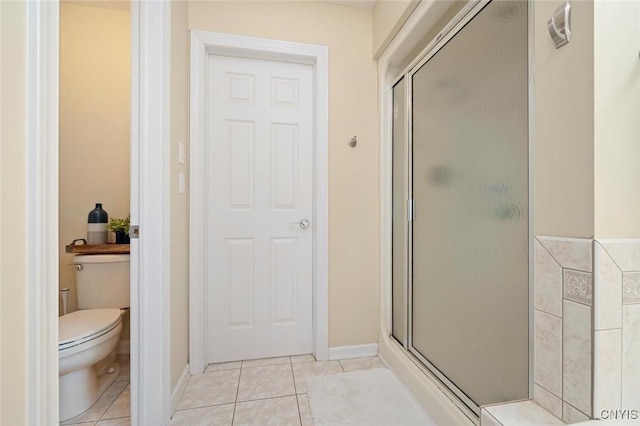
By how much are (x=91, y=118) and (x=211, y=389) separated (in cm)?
200

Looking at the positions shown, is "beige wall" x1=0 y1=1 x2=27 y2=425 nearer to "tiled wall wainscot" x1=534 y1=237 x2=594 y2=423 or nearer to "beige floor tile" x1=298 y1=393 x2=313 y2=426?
"beige floor tile" x1=298 y1=393 x2=313 y2=426

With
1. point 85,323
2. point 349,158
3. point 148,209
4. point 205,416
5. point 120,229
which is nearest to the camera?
point 148,209

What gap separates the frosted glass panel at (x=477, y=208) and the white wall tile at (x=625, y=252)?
10.4 inches

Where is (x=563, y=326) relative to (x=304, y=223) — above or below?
below

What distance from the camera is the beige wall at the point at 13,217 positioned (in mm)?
575

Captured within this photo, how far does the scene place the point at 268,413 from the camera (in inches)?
57.0

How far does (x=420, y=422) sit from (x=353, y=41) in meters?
2.37

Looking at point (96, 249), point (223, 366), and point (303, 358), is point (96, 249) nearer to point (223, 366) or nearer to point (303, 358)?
point (223, 366)

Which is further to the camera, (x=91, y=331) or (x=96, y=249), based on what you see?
(x=96, y=249)

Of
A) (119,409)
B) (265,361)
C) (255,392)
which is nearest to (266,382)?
(255,392)

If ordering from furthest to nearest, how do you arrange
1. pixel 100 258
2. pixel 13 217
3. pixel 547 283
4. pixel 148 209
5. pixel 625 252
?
pixel 100 258, pixel 148 209, pixel 547 283, pixel 625 252, pixel 13 217

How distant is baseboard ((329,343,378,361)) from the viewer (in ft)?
6.56

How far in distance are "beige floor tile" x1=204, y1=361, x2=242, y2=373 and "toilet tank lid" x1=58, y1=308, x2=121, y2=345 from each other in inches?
25.4

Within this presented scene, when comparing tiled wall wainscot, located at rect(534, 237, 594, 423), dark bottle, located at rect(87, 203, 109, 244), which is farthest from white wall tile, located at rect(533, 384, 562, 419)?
dark bottle, located at rect(87, 203, 109, 244)
